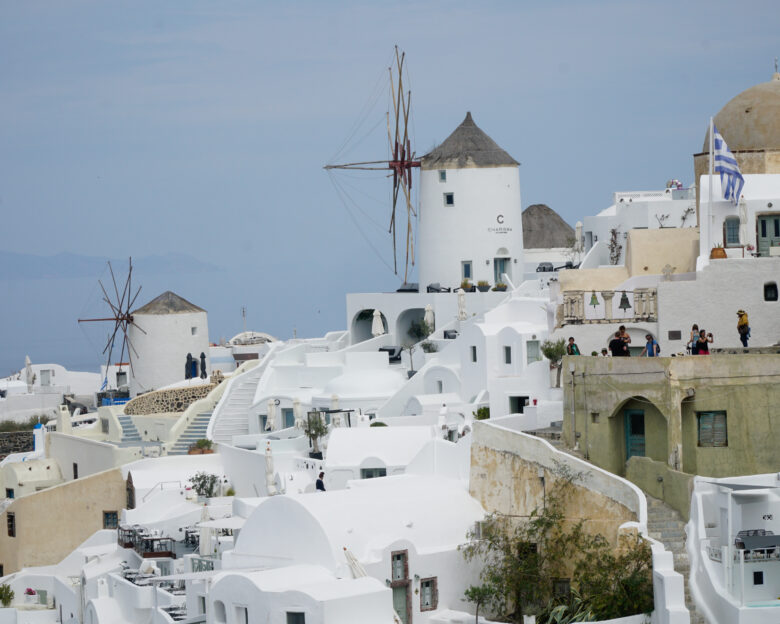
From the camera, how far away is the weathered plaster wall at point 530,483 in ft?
90.3

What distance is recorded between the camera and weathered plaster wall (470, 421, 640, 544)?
27.5 meters

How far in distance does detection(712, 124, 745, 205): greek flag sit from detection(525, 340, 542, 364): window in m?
6.03

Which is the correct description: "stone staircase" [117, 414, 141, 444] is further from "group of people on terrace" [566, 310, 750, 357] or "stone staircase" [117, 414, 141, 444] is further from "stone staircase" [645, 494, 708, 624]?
"stone staircase" [645, 494, 708, 624]

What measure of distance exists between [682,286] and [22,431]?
3130cm

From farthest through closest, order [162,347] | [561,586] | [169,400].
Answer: [162,347] → [169,400] → [561,586]

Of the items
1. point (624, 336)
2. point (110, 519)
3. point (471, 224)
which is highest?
point (471, 224)

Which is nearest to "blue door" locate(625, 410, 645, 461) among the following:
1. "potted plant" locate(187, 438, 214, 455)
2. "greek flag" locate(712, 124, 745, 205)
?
"greek flag" locate(712, 124, 745, 205)

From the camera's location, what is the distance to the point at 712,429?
1110 inches

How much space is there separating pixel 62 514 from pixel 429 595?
57.8 feet

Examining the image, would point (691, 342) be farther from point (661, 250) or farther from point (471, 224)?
point (471, 224)

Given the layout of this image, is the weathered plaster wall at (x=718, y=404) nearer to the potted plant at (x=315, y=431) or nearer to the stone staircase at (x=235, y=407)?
the potted plant at (x=315, y=431)

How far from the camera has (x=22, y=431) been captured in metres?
58.6

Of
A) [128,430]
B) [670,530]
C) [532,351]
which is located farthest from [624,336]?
[128,430]

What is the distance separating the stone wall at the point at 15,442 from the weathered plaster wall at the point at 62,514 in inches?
531
